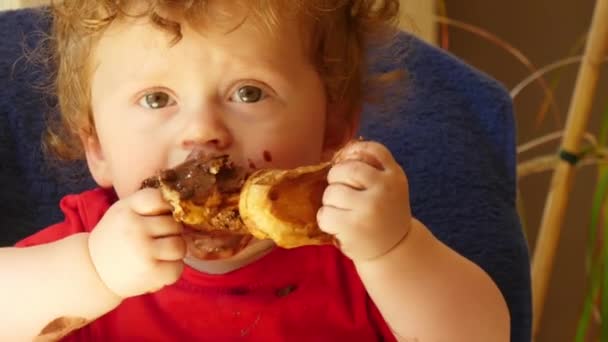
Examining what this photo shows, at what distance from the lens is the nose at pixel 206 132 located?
65 cm

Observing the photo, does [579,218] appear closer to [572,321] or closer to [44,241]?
[572,321]

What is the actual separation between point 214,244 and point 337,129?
0.76 ft

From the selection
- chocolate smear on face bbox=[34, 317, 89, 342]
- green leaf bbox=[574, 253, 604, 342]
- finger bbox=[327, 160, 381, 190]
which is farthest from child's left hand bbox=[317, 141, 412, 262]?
green leaf bbox=[574, 253, 604, 342]

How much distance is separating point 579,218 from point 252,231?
1380 mm

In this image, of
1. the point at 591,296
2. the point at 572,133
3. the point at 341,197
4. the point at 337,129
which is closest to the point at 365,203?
the point at 341,197

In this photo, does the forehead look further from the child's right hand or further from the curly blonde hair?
the child's right hand

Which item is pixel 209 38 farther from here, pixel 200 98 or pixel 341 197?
pixel 341 197

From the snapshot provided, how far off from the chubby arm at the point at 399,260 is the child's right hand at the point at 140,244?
107 mm

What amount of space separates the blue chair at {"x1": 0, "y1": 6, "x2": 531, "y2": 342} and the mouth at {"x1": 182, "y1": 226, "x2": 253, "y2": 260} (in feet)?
1.11

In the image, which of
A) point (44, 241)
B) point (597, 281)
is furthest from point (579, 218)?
point (44, 241)

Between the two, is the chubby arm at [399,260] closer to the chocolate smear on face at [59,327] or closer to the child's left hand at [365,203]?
the child's left hand at [365,203]

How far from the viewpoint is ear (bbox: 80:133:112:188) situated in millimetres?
805

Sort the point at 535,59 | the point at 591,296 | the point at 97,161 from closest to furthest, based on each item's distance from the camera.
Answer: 1. the point at 97,161
2. the point at 591,296
3. the point at 535,59

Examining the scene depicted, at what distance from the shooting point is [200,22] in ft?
2.21
